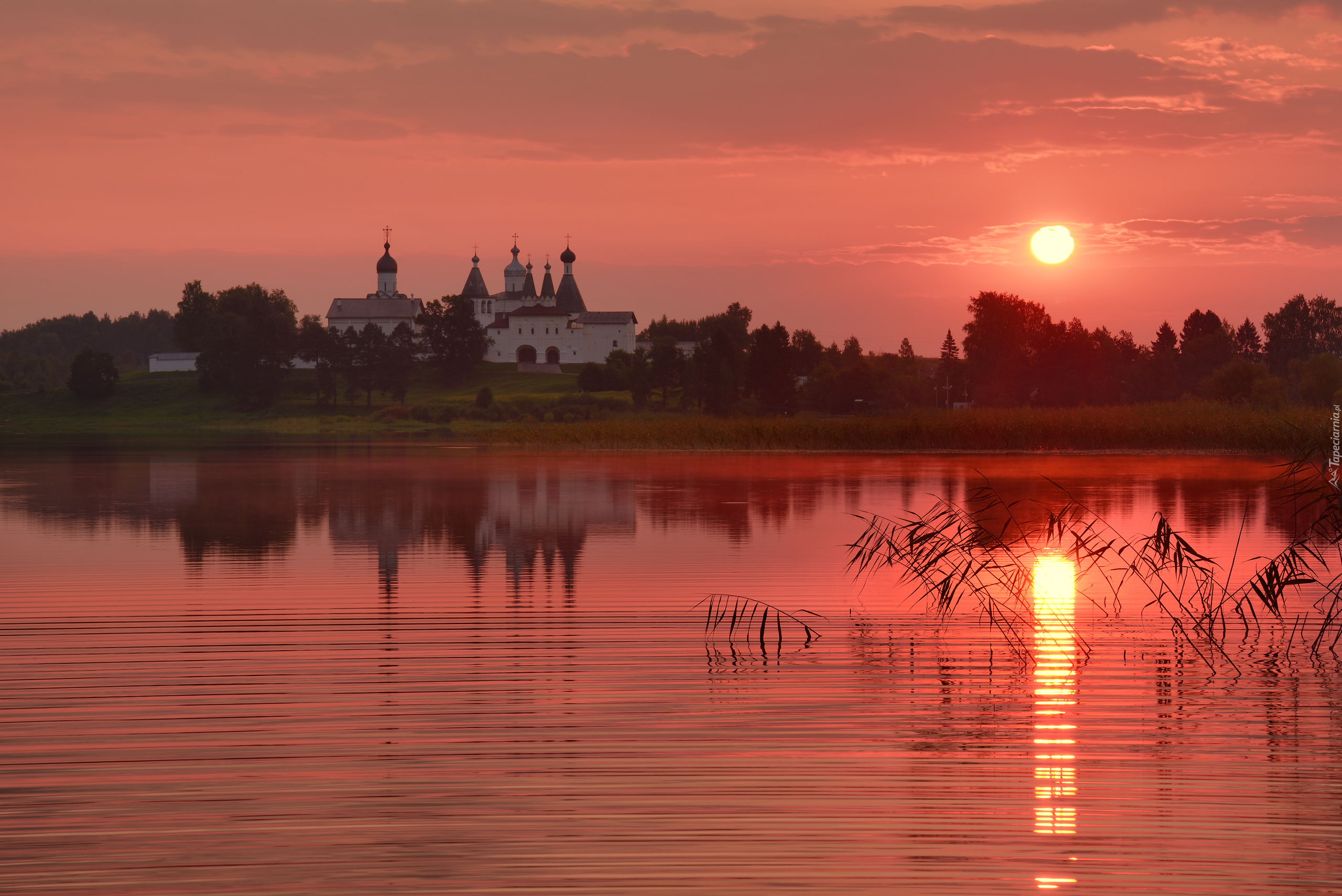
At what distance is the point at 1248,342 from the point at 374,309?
118248 mm

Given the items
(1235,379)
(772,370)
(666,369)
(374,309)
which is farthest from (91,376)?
(1235,379)

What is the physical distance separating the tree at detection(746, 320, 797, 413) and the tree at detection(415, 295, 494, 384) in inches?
1937

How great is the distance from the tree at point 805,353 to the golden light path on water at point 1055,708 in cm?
9241

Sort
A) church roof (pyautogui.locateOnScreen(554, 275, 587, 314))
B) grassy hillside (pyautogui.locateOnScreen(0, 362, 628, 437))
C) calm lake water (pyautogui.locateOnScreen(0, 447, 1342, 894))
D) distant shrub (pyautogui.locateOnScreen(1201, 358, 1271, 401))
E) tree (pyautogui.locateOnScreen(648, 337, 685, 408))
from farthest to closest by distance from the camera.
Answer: church roof (pyautogui.locateOnScreen(554, 275, 587, 314)), tree (pyautogui.locateOnScreen(648, 337, 685, 408)), grassy hillside (pyautogui.locateOnScreen(0, 362, 628, 437)), distant shrub (pyautogui.locateOnScreen(1201, 358, 1271, 401)), calm lake water (pyautogui.locateOnScreen(0, 447, 1342, 894))

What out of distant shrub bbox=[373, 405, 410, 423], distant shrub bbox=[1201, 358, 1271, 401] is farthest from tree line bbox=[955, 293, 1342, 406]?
distant shrub bbox=[373, 405, 410, 423]

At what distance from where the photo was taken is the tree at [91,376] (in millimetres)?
135125

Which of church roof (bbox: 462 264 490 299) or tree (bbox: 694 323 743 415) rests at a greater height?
church roof (bbox: 462 264 490 299)

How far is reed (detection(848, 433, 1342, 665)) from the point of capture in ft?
40.3

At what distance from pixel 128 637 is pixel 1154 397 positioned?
470 feet

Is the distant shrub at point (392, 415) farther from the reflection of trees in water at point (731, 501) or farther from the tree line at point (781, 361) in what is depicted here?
the reflection of trees in water at point (731, 501)

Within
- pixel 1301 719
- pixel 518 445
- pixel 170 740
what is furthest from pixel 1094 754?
pixel 518 445

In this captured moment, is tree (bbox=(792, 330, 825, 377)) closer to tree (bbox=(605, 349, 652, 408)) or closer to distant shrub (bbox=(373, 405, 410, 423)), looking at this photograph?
tree (bbox=(605, 349, 652, 408))

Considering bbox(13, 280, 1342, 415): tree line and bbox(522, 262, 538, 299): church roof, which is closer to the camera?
bbox(13, 280, 1342, 415): tree line

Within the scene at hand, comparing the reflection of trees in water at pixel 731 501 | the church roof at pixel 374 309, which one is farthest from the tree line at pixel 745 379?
the reflection of trees in water at pixel 731 501
